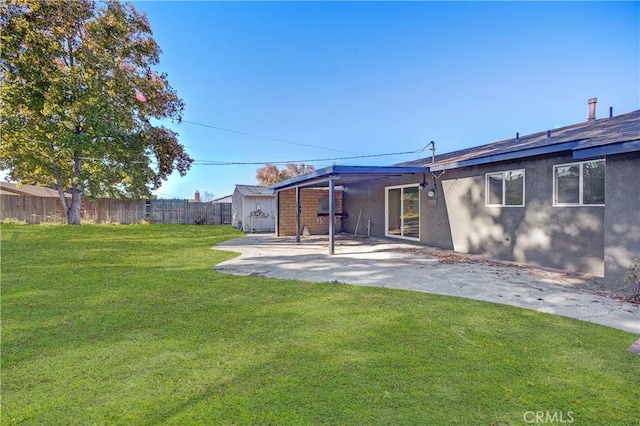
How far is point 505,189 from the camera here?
764 centimetres

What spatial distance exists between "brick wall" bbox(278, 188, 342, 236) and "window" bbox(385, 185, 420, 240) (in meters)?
3.56

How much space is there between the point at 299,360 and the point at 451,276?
4.11m

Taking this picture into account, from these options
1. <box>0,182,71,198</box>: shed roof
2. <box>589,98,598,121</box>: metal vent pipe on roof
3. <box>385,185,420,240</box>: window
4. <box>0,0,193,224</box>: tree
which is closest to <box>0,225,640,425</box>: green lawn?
<box>385,185,420,240</box>: window

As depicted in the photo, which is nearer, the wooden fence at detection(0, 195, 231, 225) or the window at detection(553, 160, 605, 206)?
the window at detection(553, 160, 605, 206)

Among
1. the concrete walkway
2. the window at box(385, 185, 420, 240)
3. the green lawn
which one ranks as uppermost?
the window at box(385, 185, 420, 240)

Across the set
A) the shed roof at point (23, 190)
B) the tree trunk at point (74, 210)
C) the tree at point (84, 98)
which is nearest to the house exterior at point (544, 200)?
the tree at point (84, 98)

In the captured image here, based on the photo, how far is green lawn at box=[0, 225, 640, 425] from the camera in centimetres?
198

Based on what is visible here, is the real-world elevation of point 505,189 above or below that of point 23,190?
below

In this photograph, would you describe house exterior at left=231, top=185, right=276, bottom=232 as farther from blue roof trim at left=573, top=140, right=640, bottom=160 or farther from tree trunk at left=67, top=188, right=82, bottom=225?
blue roof trim at left=573, top=140, right=640, bottom=160

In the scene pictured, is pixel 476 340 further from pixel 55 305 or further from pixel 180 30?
pixel 180 30

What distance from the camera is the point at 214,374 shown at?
2.40m

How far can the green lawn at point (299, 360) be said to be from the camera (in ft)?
6.50

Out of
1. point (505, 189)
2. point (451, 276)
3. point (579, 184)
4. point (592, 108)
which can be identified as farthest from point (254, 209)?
point (592, 108)

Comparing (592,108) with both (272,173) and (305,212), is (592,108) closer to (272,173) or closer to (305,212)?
(305,212)
